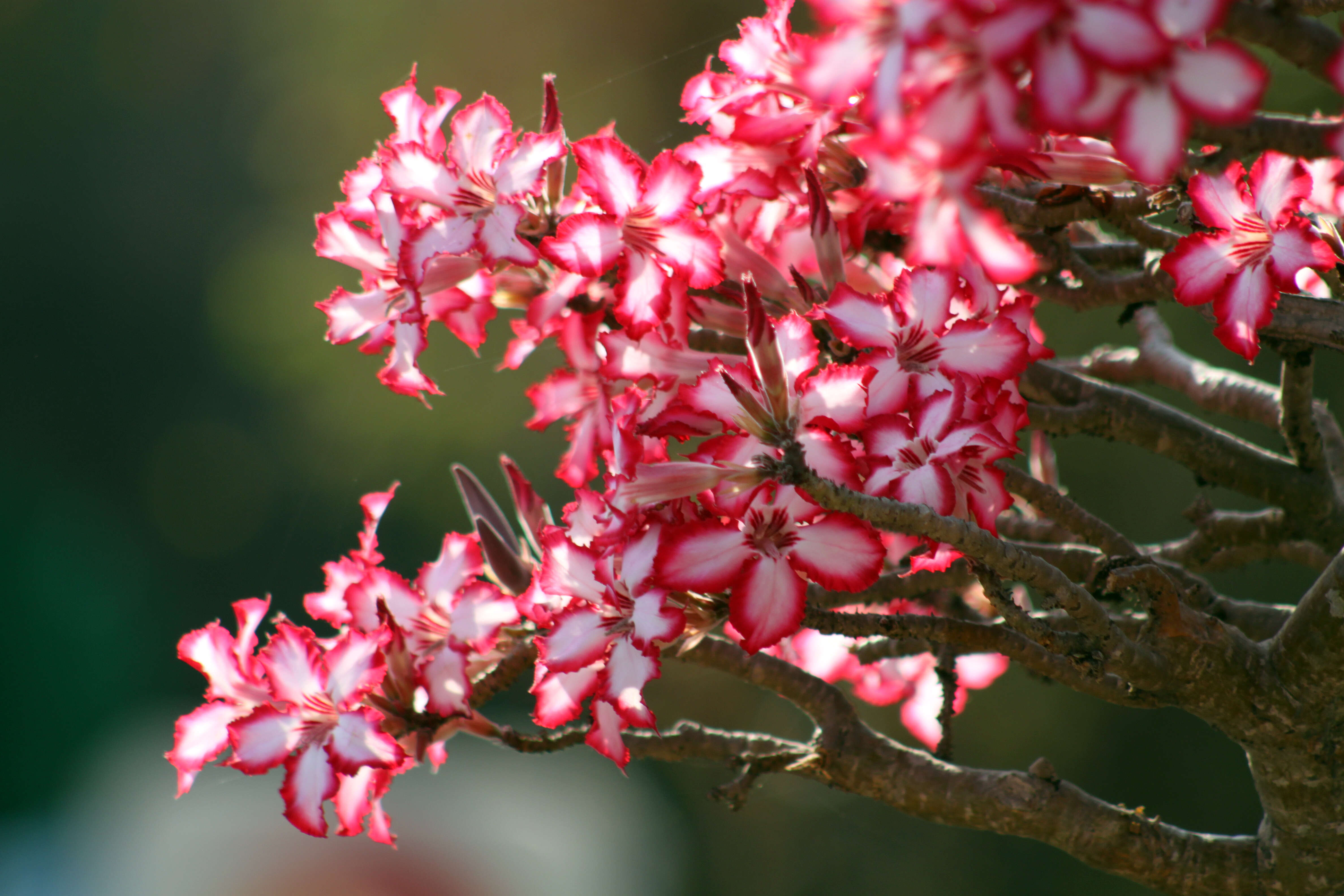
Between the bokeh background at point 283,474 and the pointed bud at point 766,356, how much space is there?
5.09 feet

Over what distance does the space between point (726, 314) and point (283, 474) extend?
2389 millimetres

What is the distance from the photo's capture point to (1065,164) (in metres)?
0.43

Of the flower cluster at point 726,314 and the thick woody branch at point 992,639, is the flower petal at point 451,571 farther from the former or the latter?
the thick woody branch at point 992,639

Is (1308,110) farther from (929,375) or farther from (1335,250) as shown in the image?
(929,375)

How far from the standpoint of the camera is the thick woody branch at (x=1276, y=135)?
0.92 ft

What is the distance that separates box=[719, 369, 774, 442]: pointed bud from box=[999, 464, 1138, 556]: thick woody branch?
22 centimetres

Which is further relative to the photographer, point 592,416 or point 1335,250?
point 592,416

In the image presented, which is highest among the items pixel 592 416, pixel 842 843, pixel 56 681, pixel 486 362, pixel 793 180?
pixel 793 180

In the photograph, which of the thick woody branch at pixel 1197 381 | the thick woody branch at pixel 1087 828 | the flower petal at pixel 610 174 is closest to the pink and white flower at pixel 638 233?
the flower petal at pixel 610 174

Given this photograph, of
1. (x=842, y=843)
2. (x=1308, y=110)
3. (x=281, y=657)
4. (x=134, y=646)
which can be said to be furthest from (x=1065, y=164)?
(x=134, y=646)

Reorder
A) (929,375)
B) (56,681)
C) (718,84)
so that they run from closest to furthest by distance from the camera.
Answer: (929,375), (718,84), (56,681)

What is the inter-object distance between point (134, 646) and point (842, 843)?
1.77 metres

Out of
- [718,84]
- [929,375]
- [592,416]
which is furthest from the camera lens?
[592,416]

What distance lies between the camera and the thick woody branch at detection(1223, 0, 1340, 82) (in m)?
0.27
